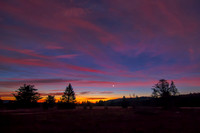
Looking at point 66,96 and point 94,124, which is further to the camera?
point 66,96

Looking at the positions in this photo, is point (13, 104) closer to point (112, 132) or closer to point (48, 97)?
point (48, 97)

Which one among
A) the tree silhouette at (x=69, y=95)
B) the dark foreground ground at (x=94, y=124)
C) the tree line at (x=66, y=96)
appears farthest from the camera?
the tree silhouette at (x=69, y=95)

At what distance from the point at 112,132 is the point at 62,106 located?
40240 millimetres

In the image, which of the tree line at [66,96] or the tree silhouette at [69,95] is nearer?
the tree line at [66,96]

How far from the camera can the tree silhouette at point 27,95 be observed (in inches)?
1793

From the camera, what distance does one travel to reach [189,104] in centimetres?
5766

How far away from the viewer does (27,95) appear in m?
47.2

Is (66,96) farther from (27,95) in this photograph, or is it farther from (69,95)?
(27,95)

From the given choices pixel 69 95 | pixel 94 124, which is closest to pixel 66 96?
pixel 69 95

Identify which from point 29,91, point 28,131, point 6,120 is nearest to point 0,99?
point 29,91

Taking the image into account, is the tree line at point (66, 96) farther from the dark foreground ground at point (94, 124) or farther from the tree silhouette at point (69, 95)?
the dark foreground ground at point (94, 124)

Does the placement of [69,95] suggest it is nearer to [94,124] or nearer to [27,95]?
[27,95]

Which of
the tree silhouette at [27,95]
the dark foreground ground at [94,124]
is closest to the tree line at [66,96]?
the tree silhouette at [27,95]

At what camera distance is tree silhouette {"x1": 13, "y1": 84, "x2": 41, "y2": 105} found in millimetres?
45531
